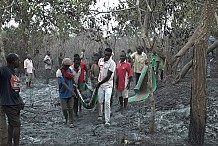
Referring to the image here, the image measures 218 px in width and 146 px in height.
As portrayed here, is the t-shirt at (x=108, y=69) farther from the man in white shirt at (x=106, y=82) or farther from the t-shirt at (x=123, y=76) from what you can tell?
the t-shirt at (x=123, y=76)

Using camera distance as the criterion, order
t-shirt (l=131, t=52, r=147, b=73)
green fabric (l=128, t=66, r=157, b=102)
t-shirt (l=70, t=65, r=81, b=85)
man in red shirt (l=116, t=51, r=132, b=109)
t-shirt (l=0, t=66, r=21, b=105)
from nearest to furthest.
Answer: t-shirt (l=0, t=66, r=21, b=105) → t-shirt (l=70, t=65, r=81, b=85) → man in red shirt (l=116, t=51, r=132, b=109) → green fabric (l=128, t=66, r=157, b=102) → t-shirt (l=131, t=52, r=147, b=73)

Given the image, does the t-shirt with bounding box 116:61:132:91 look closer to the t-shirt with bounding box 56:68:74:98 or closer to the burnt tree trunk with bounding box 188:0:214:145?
the t-shirt with bounding box 56:68:74:98

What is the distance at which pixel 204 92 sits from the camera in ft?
20.4

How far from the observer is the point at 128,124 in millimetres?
7867

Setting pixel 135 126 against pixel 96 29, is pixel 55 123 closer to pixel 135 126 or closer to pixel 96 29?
pixel 135 126

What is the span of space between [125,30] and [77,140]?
913 centimetres

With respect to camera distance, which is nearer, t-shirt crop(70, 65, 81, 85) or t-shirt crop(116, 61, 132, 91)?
t-shirt crop(70, 65, 81, 85)

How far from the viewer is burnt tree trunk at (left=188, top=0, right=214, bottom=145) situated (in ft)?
20.4

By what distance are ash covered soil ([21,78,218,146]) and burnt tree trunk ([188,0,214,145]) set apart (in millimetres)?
335

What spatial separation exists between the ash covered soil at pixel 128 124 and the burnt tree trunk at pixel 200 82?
0.33m

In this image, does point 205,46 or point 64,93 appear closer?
point 205,46

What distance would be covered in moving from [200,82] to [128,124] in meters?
2.22

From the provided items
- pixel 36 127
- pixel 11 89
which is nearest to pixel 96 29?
pixel 36 127

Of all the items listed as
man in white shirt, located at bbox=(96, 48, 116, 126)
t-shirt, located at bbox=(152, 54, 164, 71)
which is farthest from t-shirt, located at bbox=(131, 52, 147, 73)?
man in white shirt, located at bbox=(96, 48, 116, 126)
